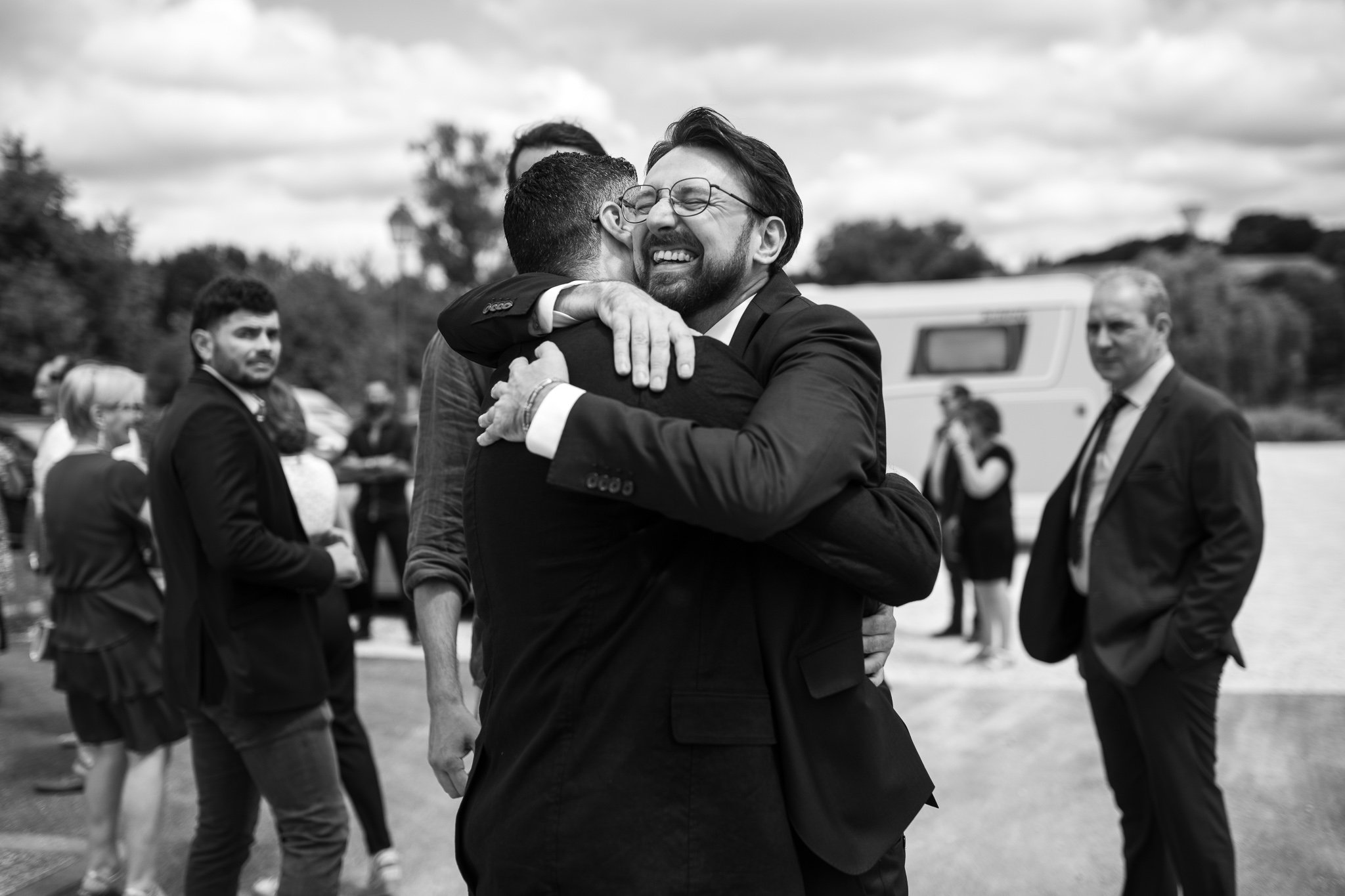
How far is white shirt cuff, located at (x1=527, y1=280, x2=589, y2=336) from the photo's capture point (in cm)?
185

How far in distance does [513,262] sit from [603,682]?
2.94ft

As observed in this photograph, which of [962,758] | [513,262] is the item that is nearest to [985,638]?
[962,758]

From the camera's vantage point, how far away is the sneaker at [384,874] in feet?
14.5

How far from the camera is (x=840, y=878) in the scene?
1.83 m

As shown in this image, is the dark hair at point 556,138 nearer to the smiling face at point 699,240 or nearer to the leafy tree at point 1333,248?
the smiling face at point 699,240

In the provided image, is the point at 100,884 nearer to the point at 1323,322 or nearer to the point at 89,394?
the point at 89,394

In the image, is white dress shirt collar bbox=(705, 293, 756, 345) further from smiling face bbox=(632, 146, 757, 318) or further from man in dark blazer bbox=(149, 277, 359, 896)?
man in dark blazer bbox=(149, 277, 359, 896)

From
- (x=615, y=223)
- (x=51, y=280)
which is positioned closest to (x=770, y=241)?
(x=615, y=223)

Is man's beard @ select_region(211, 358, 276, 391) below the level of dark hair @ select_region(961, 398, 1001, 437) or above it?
above

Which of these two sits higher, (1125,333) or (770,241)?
(770,241)

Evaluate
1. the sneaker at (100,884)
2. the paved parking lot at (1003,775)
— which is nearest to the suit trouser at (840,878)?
the paved parking lot at (1003,775)

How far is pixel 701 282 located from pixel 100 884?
3.74 meters

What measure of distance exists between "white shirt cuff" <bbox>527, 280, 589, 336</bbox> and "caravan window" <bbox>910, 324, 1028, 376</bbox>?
44.4 ft

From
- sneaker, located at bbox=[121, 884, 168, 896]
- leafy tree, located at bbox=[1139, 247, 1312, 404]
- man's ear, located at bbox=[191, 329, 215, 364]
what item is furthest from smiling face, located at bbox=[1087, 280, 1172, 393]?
leafy tree, located at bbox=[1139, 247, 1312, 404]
